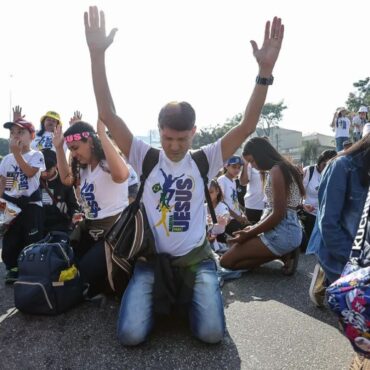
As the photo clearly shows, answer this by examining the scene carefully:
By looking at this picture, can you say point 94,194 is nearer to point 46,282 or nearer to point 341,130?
point 46,282

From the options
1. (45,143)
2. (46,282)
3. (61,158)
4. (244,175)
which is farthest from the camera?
(244,175)

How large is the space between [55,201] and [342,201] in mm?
3692

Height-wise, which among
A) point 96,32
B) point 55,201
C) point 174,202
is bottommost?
point 55,201

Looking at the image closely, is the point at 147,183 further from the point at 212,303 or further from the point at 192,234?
the point at 212,303

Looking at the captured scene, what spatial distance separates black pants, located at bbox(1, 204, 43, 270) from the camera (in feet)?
13.1

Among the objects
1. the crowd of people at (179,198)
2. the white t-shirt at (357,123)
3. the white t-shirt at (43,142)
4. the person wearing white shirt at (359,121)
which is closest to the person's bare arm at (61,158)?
the crowd of people at (179,198)

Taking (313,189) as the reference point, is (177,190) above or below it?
above

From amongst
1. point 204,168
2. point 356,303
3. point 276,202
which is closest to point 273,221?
point 276,202

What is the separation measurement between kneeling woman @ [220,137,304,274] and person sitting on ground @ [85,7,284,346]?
1.29 metres

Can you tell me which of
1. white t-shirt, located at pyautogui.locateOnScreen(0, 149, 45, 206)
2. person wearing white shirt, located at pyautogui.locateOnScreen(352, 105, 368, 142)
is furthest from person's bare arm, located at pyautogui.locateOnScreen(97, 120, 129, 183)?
person wearing white shirt, located at pyautogui.locateOnScreen(352, 105, 368, 142)

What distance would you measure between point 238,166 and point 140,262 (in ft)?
11.6

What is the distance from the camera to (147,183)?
264 centimetres

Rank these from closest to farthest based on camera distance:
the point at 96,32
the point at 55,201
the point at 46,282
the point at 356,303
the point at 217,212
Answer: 1. the point at 356,303
2. the point at 96,32
3. the point at 46,282
4. the point at 55,201
5. the point at 217,212

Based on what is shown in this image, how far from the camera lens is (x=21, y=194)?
4.02 metres
